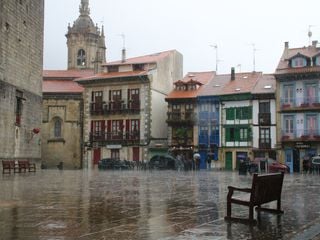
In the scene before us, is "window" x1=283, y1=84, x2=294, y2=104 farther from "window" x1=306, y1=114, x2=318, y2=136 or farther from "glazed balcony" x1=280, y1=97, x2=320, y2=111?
"window" x1=306, y1=114, x2=318, y2=136

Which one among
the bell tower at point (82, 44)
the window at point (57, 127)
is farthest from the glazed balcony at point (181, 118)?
the bell tower at point (82, 44)

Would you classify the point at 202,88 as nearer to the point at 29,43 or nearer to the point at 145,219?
the point at 29,43

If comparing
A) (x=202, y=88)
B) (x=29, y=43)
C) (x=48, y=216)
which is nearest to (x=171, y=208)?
(x=48, y=216)

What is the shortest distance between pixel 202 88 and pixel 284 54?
9270mm

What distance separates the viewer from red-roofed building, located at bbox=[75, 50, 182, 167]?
5359 cm

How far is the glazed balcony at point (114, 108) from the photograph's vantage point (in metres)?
54.3

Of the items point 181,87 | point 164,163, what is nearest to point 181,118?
point 181,87

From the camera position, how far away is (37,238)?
6.66 metres

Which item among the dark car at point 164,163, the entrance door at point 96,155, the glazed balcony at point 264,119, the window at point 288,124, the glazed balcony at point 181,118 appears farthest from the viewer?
the entrance door at point 96,155

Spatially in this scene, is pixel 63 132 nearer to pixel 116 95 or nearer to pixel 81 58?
pixel 116 95

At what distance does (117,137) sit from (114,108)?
328cm

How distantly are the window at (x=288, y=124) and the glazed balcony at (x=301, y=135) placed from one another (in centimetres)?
18

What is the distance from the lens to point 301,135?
47125 millimetres

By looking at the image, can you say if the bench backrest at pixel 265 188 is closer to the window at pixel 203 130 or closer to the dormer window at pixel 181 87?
the window at pixel 203 130
